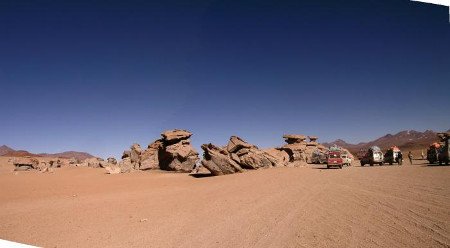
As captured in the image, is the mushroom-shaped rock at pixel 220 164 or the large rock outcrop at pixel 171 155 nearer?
the mushroom-shaped rock at pixel 220 164

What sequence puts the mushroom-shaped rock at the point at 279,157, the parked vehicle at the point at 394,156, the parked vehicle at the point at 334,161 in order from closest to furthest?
the mushroom-shaped rock at the point at 279,157
the parked vehicle at the point at 334,161
the parked vehicle at the point at 394,156

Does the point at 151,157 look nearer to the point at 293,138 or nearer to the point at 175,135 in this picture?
the point at 175,135

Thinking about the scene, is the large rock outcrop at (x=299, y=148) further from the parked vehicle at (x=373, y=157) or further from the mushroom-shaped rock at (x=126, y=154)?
the mushroom-shaped rock at (x=126, y=154)

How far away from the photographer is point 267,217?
26.9ft

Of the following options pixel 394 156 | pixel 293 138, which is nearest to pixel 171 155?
pixel 394 156

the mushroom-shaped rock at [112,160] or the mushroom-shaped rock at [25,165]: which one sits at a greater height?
the mushroom-shaped rock at [112,160]

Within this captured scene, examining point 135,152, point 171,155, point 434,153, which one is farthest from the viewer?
point 135,152

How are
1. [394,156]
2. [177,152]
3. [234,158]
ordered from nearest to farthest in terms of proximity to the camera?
[234,158]
[177,152]
[394,156]

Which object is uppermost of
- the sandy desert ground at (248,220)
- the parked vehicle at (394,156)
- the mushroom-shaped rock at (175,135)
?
the mushroom-shaped rock at (175,135)

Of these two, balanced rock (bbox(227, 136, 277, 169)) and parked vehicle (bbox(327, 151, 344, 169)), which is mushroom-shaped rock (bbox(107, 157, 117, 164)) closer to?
balanced rock (bbox(227, 136, 277, 169))

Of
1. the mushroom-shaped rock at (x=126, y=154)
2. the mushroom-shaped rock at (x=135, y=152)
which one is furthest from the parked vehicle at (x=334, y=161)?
the mushroom-shaped rock at (x=126, y=154)

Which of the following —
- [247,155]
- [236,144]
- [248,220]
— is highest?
[236,144]

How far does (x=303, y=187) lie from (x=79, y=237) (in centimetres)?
909

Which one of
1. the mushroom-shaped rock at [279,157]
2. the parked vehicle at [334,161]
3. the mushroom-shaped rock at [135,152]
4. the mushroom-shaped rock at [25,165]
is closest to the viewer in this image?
the mushroom-shaped rock at [279,157]
